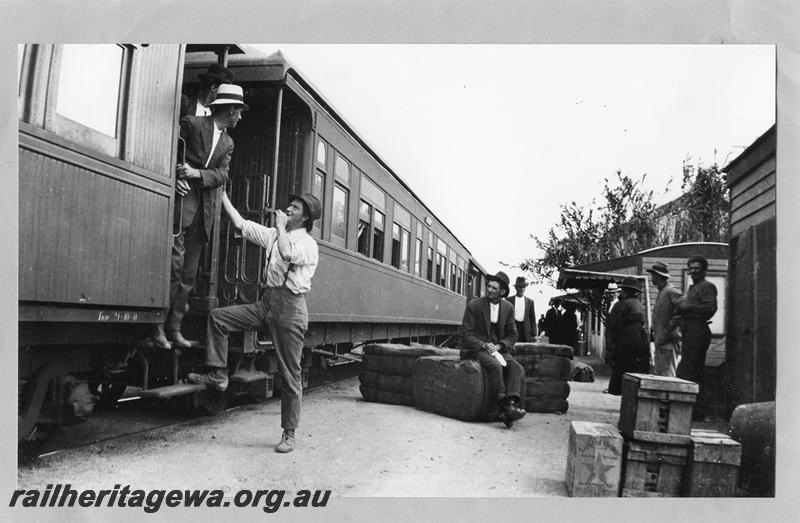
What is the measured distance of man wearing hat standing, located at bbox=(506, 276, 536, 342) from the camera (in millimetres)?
7656

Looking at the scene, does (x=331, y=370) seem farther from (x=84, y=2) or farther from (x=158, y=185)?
(x=84, y=2)

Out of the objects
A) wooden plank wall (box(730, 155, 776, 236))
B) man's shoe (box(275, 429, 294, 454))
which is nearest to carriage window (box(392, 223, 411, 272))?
wooden plank wall (box(730, 155, 776, 236))

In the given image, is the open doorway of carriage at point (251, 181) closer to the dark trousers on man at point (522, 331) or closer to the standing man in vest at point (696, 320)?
the dark trousers on man at point (522, 331)

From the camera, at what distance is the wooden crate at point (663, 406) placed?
375cm

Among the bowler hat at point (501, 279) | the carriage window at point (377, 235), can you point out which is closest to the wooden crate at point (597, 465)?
the bowler hat at point (501, 279)

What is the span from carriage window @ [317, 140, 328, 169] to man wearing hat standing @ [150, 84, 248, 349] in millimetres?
1495

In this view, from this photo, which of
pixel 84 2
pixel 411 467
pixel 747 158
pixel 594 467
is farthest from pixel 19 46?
pixel 747 158

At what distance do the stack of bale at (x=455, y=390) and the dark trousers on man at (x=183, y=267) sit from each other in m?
2.69

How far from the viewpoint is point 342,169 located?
6840mm

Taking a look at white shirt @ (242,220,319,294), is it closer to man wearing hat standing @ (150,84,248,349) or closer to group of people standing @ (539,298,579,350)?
man wearing hat standing @ (150,84,248,349)

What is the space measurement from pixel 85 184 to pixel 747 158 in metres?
5.00

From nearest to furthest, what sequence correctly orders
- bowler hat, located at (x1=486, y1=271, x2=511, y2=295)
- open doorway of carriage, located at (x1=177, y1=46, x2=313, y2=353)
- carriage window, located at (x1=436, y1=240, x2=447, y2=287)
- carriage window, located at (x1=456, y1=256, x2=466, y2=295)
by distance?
open doorway of carriage, located at (x1=177, y1=46, x2=313, y2=353) < bowler hat, located at (x1=486, y1=271, x2=511, y2=295) < carriage window, located at (x1=436, y1=240, x2=447, y2=287) < carriage window, located at (x1=456, y1=256, x2=466, y2=295)

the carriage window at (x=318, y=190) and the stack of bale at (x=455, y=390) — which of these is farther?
the carriage window at (x=318, y=190)

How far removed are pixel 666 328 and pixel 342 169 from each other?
404 centimetres
